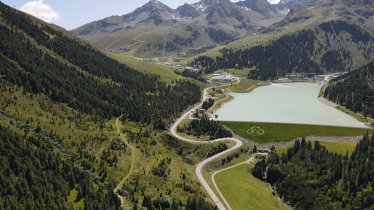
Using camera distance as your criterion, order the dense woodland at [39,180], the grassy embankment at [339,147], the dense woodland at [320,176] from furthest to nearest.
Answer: the grassy embankment at [339,147]
the dense woodland at [320,176]
the dense woodland at [39,180]

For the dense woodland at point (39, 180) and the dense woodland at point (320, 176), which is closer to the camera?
the dense woodland at point (39, 180)

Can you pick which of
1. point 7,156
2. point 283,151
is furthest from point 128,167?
point 283,151

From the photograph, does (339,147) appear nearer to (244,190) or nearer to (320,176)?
(320,176)

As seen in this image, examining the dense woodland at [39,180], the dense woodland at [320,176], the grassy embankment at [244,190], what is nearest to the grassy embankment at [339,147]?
the dense woodland at [320,176]

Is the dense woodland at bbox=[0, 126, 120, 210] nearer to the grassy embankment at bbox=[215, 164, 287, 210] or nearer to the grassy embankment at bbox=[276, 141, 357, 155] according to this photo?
the grassy embankment at bbox=[215, 164, 287, 210]

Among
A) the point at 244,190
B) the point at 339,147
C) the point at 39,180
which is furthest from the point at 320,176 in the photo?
the point at 39,180

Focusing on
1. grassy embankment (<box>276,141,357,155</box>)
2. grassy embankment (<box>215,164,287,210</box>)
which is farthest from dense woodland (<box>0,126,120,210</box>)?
grassy embankment (<box>276,141,357,155</box>)

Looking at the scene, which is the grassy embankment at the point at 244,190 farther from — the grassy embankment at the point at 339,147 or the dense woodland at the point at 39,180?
the dense woodland at the point at 39,180
